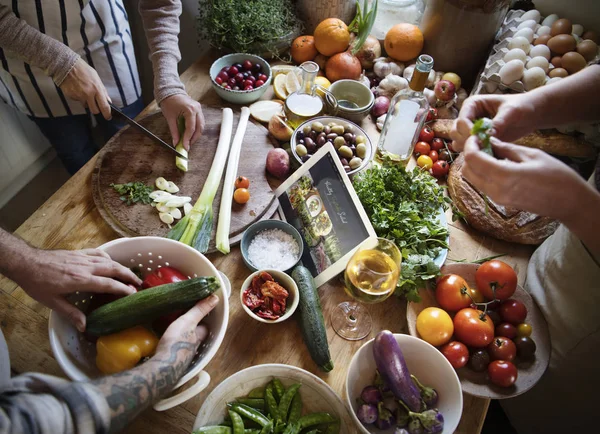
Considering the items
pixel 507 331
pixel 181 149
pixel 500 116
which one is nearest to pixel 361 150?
pixel 500 116

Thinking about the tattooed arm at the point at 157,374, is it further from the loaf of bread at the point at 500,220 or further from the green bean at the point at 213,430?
the loaf of bread at the point at 500,220

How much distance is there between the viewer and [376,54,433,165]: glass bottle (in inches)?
60.1

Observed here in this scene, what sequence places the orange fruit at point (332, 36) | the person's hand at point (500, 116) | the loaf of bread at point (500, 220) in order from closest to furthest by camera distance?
the person's hand at point (500, 116)
the loaf of bread at point (500, 220)
the orange fruit at point (332, 36)

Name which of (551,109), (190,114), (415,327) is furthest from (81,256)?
(551,109)

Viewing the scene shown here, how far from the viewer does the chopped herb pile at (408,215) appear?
3.95 ft

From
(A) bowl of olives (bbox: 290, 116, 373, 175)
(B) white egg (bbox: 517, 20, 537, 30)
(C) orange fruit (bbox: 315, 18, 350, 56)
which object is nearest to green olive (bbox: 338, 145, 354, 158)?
(A) bowl of olives (bbox: 290, 116, 373, 175)

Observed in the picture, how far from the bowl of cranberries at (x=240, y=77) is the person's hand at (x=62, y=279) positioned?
99 centimetres

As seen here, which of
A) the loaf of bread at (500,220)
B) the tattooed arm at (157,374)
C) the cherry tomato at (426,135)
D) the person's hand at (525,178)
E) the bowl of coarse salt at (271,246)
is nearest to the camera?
the tattooed arm at (157,374)

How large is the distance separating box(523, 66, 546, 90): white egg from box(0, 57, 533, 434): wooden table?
0.61m

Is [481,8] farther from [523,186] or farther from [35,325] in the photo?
[35,325]

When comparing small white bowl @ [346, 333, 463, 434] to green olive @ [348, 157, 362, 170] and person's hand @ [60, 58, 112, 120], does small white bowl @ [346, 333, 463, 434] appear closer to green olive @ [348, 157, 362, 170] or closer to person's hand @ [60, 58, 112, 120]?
green olive @ [348, 157, 362, 170]

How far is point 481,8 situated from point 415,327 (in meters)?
1.35

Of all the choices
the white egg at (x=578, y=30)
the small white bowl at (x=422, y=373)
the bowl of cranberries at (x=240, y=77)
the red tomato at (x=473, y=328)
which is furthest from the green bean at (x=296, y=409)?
the white egg at (x=578, y=30)

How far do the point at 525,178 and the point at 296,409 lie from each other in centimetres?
73
